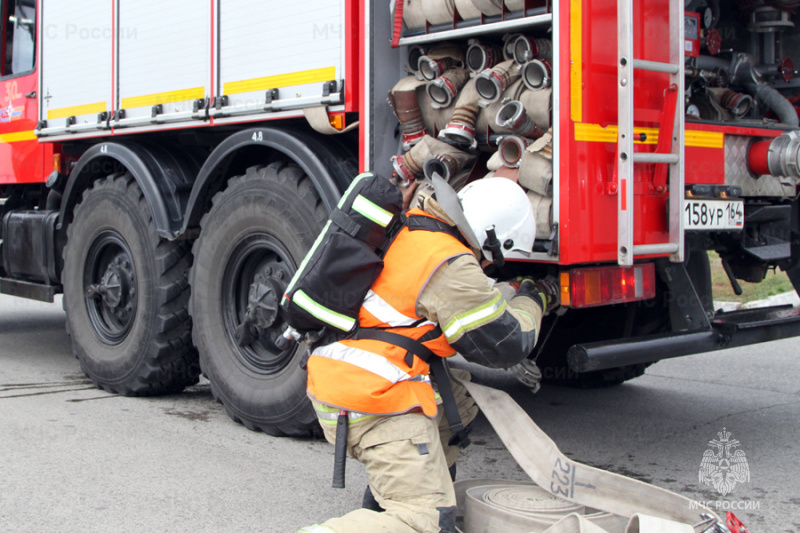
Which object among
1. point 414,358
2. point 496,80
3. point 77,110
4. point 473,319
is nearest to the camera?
point 473,319

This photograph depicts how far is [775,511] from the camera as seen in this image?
3.67m

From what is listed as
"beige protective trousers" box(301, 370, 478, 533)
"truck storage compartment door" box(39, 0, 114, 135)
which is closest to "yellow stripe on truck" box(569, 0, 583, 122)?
"beige protective trousers" box(301, 370, 478, 533)

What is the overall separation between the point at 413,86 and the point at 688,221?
145 cm

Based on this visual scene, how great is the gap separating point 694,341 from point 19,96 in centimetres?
547

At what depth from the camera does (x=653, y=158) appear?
3770 mm

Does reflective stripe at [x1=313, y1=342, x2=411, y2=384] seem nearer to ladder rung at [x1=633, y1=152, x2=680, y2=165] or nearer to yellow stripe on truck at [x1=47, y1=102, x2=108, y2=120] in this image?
ladder rung at [x1=633, y1=152, x2=680, y2=165]

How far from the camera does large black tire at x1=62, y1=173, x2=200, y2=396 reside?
17.9 feet

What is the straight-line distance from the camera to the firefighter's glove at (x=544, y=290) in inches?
136

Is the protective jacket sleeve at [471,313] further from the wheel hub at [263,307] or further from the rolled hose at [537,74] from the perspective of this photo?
the wheel hub at [263,307]

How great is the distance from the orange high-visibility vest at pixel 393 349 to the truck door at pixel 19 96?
15.0 ft

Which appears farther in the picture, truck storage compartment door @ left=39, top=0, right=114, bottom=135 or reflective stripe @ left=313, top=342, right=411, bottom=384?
truck storage compartment door @ left=39, top=0, right=114, bottom=135

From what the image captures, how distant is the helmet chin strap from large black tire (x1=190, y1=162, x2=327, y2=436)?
1396mm

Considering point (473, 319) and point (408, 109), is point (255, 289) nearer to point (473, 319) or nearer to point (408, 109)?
point (408, 109)

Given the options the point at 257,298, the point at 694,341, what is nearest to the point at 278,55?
the point at 257,298
